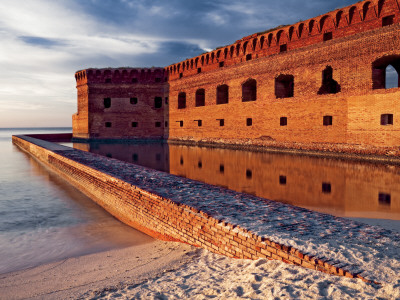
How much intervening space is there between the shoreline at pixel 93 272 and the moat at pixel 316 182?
3004 millimetres

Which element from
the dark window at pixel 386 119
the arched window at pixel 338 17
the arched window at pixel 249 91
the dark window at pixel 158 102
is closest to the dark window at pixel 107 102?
the dark window at pixel 158 102

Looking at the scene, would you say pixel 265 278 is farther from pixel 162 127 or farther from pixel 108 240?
pixel 162 127

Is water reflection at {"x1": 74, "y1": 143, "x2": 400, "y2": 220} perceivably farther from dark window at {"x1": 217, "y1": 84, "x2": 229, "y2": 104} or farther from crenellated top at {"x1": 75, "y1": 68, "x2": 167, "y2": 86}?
crenellated top at {"x1": 75, "y1": 68, "x2": 167, "y2": 86}

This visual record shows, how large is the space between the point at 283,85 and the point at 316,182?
10.1 m

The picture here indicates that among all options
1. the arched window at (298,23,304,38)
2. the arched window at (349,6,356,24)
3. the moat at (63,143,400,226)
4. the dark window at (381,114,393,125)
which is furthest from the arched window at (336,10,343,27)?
the moat at (63,143,400,226)

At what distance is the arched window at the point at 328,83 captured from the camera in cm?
1414

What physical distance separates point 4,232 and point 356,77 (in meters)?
12.6

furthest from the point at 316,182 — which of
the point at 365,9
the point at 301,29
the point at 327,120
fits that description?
the point at 301,29

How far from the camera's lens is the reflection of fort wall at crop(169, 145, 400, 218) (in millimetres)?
5853

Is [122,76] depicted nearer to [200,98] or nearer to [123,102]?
[123,102]

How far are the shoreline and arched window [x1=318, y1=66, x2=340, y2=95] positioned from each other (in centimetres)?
1224

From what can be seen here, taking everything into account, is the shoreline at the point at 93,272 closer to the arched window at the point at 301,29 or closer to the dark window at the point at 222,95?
the arched window at the point at 301,29

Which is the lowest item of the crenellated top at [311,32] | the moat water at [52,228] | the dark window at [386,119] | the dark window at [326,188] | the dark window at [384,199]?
→ the moat water at [52,228]

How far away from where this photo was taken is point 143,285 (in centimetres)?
271
